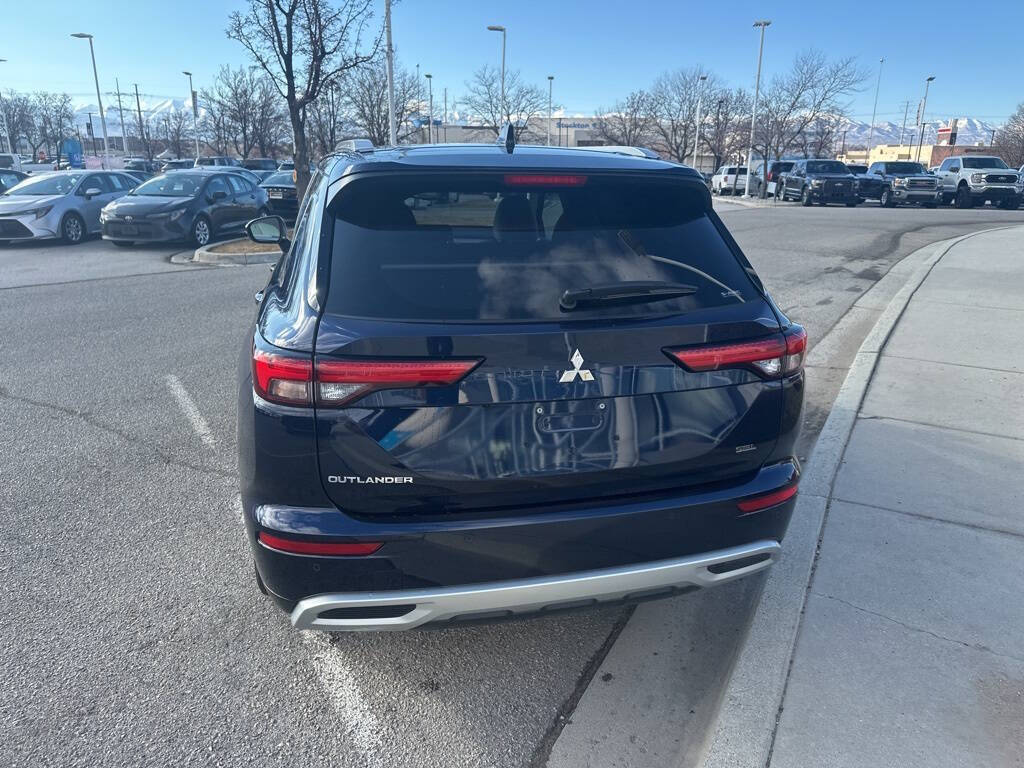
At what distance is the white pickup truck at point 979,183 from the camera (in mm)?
27438

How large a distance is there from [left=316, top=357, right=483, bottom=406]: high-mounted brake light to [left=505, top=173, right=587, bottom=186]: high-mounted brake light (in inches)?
28.8

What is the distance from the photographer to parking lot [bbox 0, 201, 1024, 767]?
2.42m

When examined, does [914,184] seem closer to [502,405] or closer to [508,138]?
[508,138]

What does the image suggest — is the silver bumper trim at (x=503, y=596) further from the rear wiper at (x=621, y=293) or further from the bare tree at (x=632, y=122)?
the bare tree at (x=632, y=122)

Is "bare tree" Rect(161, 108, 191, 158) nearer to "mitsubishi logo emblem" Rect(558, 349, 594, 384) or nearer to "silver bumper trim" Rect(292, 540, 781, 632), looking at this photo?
"silver bumper trim" Rect(292, 540, 781, 632)

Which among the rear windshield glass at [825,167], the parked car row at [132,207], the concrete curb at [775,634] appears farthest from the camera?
the rear windshield glass at [825,167]

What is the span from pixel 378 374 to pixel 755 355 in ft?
4.02

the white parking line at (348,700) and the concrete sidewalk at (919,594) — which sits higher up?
the concrete sidewalk at (919,594)

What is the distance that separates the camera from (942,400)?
530 cm

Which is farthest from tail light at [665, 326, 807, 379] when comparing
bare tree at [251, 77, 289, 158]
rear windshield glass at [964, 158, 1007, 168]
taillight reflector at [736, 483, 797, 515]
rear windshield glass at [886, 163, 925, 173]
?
bare tree at [251, 77, 289, 158]

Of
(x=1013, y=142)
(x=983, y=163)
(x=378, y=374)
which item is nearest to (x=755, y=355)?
(x=378, y=374)

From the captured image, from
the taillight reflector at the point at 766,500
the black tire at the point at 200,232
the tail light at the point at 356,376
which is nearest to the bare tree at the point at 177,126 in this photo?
the black tire at the point at 200,232

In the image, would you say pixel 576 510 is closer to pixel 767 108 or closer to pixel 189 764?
pixel 189 764

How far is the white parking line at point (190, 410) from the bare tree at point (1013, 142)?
197 feet
